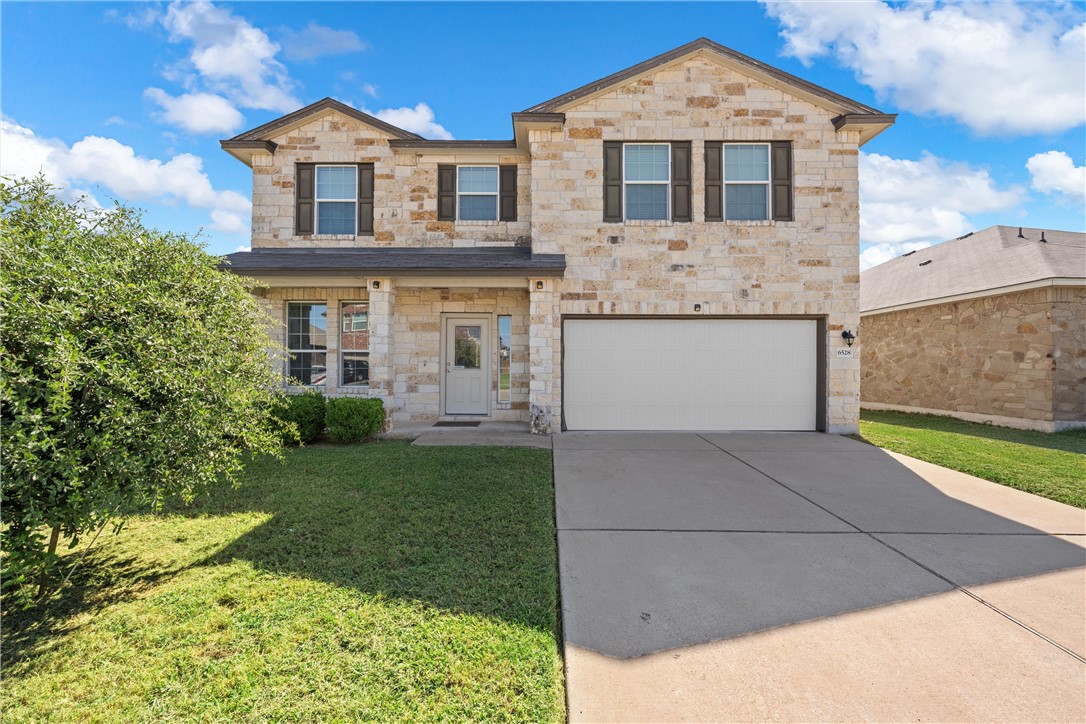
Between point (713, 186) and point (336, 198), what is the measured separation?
794 cm

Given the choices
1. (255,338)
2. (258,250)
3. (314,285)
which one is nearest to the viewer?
(255,338)

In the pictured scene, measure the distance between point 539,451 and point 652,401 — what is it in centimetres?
307

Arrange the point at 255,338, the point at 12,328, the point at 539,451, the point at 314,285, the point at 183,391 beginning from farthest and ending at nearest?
the point at 314,285, the point at 539,451, the point at 255,338, the point at 183,391, the point at 12,328

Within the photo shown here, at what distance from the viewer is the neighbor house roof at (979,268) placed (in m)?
10.6

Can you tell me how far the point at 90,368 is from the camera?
2756 mm

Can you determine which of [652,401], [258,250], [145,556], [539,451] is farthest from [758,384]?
[258,250]

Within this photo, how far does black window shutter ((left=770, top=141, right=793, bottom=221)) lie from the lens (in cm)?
935

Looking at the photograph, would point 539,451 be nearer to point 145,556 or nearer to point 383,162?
point 145,556

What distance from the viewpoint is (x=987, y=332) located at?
11.3 meters

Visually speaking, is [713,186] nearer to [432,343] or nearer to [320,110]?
[432,343]

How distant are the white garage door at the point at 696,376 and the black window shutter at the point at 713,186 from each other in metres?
2.13

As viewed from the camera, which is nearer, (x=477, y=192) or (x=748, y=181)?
(x=748, y=181)

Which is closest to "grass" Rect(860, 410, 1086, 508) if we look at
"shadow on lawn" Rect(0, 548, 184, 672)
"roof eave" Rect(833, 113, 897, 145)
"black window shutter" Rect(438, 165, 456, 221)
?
"roof eave" Rect(833, 113, 897, 145)

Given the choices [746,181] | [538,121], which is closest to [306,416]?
[538,121]
